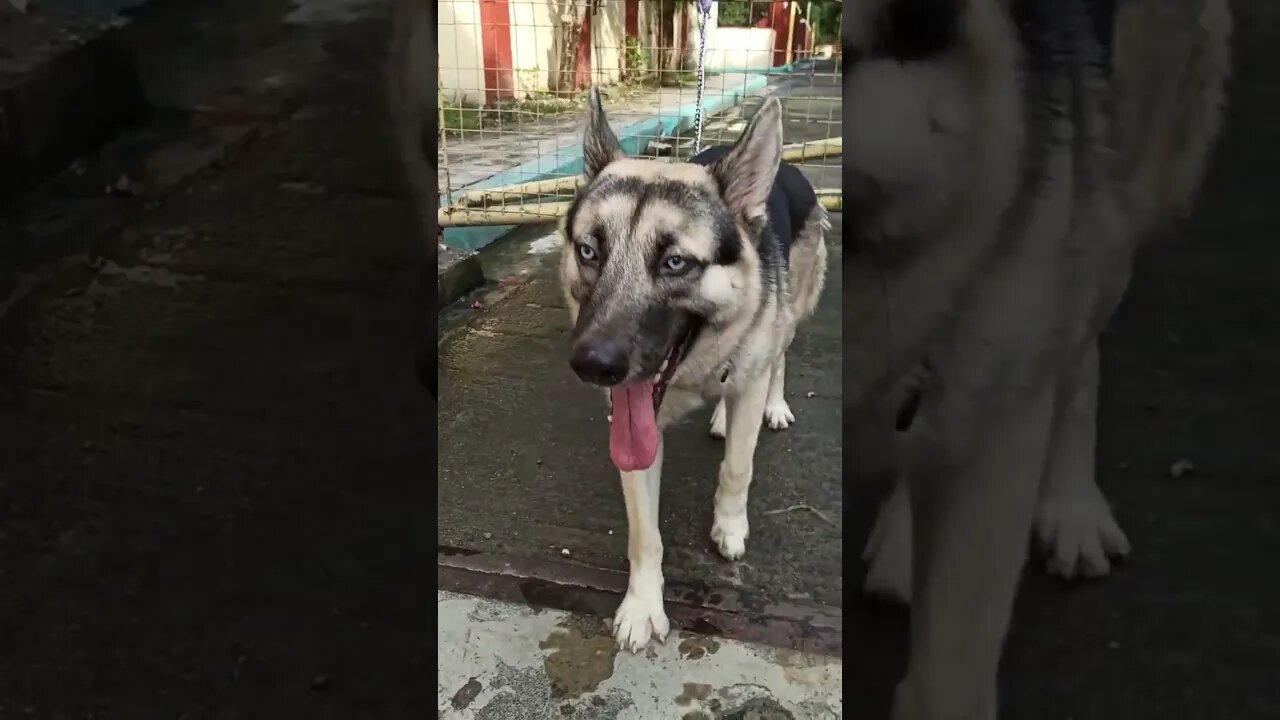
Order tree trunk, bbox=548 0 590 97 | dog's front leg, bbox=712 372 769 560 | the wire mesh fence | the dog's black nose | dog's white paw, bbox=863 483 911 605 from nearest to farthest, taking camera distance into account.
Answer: dog's white paw, bbox=863 483 911 605
the dog's black nose
dog's front leg, bbox=712 372 769 560
the wire mesh fence
tree trunk, bbox=548 0 590 97

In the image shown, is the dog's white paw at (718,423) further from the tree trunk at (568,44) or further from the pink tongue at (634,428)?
the tree trunk at (568,44)

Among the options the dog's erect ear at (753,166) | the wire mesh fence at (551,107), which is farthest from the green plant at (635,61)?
the dog's erect ear at (753,166)

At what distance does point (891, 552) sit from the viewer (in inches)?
29.3

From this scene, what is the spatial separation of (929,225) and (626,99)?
7.18 m

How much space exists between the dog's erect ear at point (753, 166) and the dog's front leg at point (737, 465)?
57 cm

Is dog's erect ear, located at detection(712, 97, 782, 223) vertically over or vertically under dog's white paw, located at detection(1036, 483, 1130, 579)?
over

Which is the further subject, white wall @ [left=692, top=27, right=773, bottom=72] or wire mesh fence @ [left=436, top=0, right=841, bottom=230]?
white wall @ [left=692, top=27, right=773, bottom=72]

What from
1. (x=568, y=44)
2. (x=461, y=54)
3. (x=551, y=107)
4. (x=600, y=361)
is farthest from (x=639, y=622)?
(x=568, y=44)

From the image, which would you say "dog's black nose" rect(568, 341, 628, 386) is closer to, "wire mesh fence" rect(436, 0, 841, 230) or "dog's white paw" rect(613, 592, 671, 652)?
"dog's white paw" rect(613, 592, 671, 652)

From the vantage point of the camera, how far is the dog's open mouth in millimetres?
2158

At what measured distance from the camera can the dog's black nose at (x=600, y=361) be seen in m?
1.94

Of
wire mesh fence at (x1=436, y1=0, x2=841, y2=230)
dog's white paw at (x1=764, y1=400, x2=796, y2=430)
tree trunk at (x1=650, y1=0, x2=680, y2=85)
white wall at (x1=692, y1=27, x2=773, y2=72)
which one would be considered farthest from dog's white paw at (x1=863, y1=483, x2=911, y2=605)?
white wall at (x1=692, y1=27, x2=773, y2=72)

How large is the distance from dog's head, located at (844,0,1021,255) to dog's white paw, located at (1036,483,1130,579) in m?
0.27

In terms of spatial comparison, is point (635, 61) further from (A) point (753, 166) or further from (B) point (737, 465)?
(B) point (737, 465)
